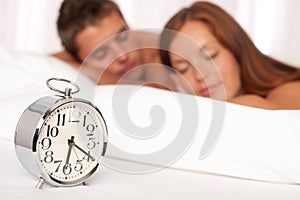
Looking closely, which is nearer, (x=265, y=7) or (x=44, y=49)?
(x=265, y=7)

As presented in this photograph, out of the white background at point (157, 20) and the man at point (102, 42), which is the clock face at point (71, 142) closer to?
the man at point (102, 42)

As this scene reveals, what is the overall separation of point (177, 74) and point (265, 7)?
48 centimetres

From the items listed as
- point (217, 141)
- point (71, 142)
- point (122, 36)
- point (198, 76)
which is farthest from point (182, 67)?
point (71, 142)

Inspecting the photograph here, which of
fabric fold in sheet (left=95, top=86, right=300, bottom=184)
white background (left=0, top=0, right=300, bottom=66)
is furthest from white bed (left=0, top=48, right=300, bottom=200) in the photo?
white background (left=0, top=0, right=300, bottom=66)

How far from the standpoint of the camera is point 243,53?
5.97 feet

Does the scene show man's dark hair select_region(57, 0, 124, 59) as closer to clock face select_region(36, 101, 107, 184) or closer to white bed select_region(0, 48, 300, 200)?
white bed select_region(0, 48, 300, 200)

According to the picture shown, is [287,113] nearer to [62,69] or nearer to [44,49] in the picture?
[62,69]

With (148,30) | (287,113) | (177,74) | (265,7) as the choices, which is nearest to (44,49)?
(148,30)

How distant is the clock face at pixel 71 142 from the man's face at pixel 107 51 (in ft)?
3.09

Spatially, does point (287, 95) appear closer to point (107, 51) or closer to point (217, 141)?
point (217, 141)

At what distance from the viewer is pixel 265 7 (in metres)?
2.05

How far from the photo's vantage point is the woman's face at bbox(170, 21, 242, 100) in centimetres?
178

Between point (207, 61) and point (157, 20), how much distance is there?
1.44ft

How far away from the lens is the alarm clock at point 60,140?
3.22ft
